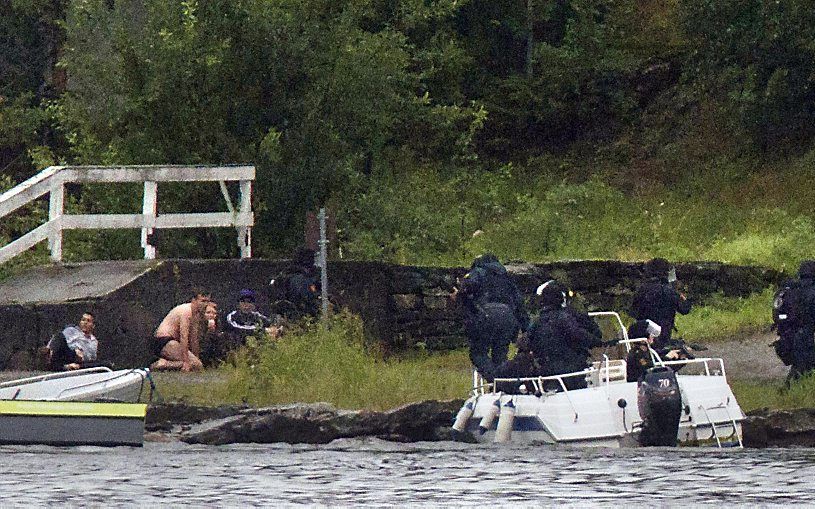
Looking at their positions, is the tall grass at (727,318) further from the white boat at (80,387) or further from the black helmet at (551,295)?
the white boat at (80,387)

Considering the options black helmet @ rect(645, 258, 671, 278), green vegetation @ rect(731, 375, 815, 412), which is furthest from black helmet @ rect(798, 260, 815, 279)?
black helmet @ rect(645, 258, 671, 278)

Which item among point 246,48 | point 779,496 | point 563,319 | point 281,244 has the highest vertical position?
point 246,48

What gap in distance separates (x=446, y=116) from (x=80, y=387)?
49.3ft

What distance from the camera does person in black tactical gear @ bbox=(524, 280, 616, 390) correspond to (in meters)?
19.3

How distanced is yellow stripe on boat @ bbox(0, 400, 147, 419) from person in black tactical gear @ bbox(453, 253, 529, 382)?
4.40m

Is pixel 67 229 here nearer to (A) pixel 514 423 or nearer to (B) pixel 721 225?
(A) pixel 514 423

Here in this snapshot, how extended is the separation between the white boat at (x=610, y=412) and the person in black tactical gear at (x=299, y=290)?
3.74 meters

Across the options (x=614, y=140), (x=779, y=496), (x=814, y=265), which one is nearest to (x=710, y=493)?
(x=779, y=496)

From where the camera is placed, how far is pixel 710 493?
16359mm

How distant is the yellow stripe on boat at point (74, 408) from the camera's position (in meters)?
19.2

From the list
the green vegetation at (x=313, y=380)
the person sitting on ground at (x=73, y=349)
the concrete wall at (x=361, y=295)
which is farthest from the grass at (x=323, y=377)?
the concrete wall at (x=361, y=295)

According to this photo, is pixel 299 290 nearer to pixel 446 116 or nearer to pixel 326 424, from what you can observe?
pixel 326 424

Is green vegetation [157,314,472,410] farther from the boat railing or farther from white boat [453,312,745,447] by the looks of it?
white boat [453,312,745,447]

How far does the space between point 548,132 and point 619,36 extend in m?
2.53
